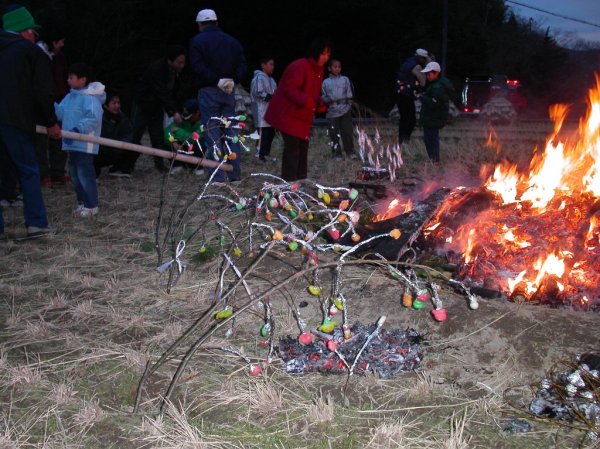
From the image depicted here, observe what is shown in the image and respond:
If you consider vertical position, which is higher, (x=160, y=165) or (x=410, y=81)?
(x=410, y=81)

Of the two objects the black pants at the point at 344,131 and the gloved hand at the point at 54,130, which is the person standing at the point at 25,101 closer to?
the gloved hand at the point at 54,130

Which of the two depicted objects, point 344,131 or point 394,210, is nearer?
point 394,210

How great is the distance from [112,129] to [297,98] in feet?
11.9

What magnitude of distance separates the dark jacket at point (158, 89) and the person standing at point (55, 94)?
4.89ft

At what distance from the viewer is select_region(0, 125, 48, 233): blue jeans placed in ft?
19.3

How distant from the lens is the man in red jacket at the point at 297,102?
7.46 meters

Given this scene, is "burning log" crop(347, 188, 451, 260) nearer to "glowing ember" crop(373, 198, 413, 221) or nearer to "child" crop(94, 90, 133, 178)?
"glowing ember" crop(373, 198, 413, 221)

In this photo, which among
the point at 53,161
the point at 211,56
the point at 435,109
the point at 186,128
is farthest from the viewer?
the point at 435,109

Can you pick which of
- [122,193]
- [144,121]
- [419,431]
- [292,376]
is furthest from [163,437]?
[144,121]

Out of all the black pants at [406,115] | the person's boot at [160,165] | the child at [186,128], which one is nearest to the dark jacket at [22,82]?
the child at [186,128]

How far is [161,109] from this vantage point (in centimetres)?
1020

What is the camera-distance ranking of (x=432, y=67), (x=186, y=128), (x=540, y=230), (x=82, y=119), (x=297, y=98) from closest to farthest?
1. (x=540, y=230)
2. (x=82, y=119)
3. (x=297, y=98)
4. (x=186, y=128)
5. (x=432, y=67)

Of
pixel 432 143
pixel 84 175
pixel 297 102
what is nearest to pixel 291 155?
pixel 297 102

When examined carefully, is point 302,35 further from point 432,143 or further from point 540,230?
point 540,230
